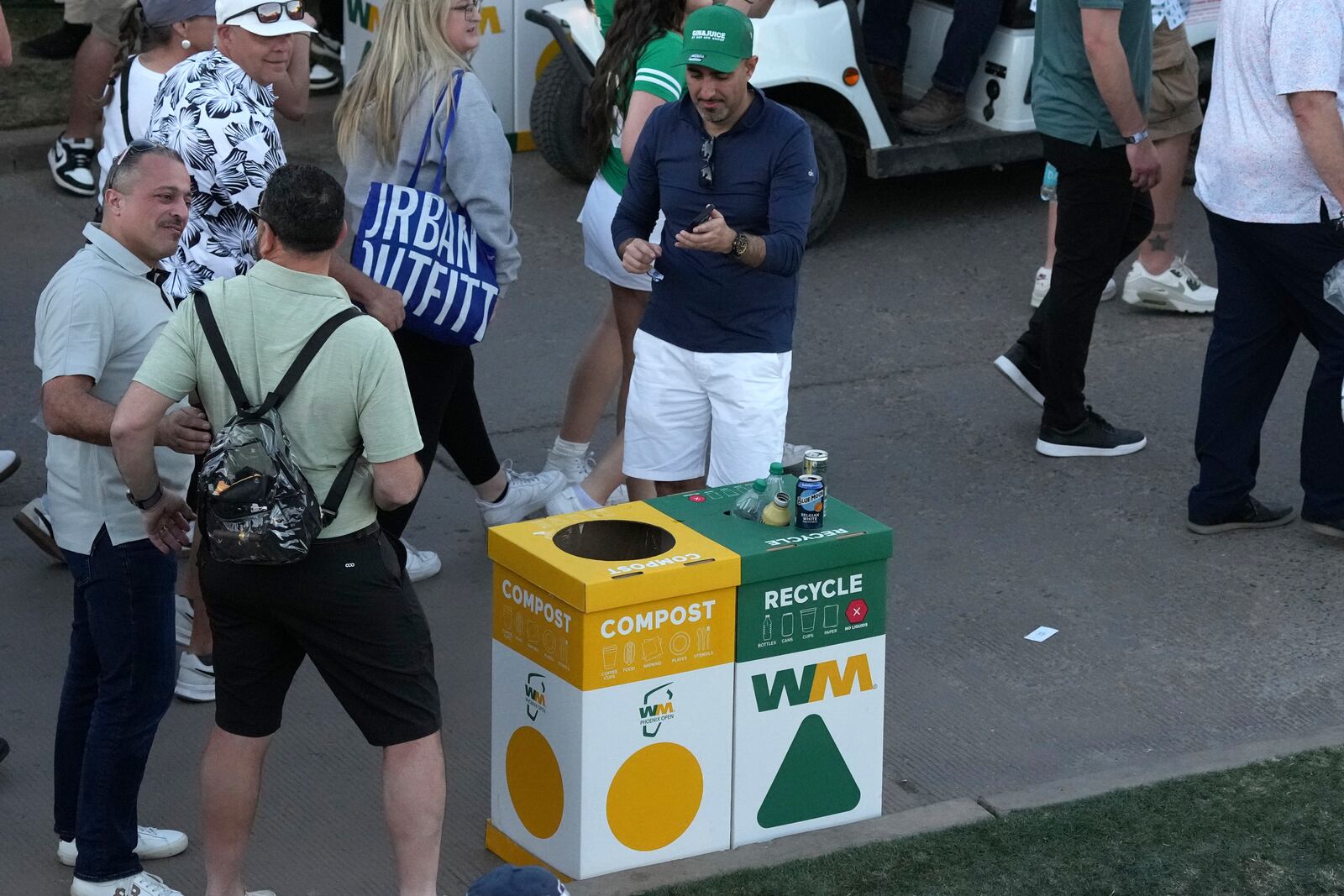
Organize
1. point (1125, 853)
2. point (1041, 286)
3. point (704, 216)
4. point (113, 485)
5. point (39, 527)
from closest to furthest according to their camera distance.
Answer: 1. point (113, 485)
2. point (1125, 853)
3. point (704, 216)
4. point (39, 527)
5. point (1041, 286)

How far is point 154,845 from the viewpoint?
415cm

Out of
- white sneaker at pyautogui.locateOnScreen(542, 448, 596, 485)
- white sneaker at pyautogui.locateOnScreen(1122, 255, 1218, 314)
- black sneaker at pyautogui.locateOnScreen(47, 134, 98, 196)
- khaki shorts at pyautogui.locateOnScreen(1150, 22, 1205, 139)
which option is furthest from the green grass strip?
black sneaker at pyautogui.locateOnScreen(47, 134, 98, 196)

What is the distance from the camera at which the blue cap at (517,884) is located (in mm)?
2604

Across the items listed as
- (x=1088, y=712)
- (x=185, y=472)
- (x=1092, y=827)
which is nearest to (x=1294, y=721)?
(x=1088, y=712)

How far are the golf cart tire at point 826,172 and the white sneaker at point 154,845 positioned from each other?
510 centimetres

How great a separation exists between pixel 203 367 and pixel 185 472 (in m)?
0.57

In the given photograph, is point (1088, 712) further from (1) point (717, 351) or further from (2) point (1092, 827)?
(1) point (717, 351)

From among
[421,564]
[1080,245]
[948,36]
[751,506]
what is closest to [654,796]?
[751,506]

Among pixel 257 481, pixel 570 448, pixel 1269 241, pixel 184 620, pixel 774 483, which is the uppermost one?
pixel 1269 241

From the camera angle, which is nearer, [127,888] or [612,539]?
[127,888]

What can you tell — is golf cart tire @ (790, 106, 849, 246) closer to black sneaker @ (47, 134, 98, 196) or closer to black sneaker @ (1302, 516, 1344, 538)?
black sneaker @ (1302, 516, 1344, 538)

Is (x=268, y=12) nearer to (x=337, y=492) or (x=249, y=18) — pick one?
(x=249, y=18)

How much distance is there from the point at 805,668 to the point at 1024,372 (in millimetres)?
3344

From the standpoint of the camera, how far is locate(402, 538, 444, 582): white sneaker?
5.62 meters
